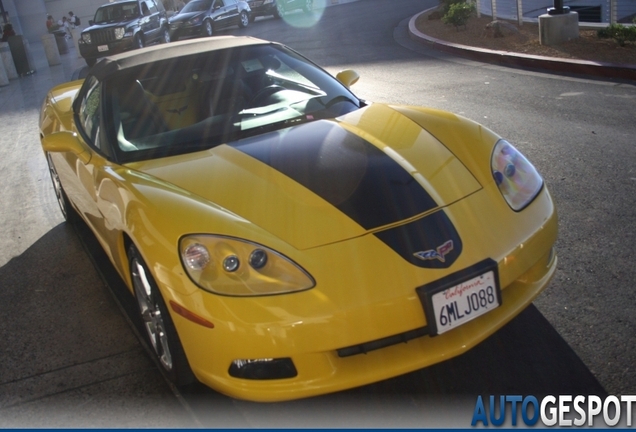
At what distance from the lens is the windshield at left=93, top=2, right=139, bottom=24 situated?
21.2m

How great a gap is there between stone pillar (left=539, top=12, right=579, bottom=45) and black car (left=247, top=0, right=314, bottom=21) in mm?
17562

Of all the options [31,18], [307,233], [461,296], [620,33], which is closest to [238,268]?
[307,233]

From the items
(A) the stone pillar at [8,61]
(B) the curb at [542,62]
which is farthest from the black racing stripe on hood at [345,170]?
(A) the stone pillar at [8,61]

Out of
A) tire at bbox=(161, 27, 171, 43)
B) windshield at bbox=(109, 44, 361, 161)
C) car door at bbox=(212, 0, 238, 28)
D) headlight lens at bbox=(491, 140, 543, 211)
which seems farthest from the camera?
car door at bbox=(212, 0, 238, 28)

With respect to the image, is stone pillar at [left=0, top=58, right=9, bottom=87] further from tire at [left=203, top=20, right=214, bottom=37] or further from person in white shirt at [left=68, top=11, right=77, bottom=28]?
person in white shirt at [left=68, top=11, right=77, bottom=28]

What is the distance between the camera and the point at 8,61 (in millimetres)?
21203

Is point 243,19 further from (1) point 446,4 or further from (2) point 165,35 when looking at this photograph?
(1) point 446,4

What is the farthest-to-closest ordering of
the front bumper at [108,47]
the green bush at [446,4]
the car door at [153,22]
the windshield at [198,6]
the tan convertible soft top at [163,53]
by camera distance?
the windshield at [198,6] < the car door at [153,22] < the front bumper at [108,47] < the green bush at [446,4] < the tan convertible soft top at [163,53]

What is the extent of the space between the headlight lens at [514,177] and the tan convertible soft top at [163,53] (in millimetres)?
1937

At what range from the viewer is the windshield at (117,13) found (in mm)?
21203

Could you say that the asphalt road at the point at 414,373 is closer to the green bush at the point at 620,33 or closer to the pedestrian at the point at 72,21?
the green bush at the point at 620,33

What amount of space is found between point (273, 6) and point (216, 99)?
81.7 ft

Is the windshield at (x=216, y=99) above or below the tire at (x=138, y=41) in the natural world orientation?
above

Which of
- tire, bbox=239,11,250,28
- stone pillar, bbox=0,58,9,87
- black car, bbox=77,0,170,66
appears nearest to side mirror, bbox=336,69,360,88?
black car, bbox=77,0,170,66
